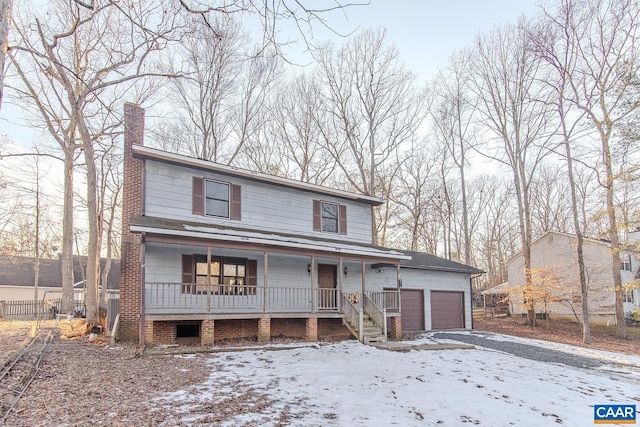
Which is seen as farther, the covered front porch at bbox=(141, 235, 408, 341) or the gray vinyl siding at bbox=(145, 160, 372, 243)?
the gray vinyl siding at bbox=(145, 160, 372, 243)

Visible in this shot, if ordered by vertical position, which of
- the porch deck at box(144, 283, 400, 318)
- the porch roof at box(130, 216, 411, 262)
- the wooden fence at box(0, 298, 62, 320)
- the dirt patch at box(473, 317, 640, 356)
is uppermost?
the porch roof at box(130, 216, 411, 262)

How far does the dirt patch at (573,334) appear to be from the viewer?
17734mm

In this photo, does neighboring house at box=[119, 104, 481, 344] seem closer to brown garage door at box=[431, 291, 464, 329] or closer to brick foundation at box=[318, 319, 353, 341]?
brick foundation at box=[318, 319, 353, 341]

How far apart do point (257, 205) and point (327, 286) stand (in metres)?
4.38

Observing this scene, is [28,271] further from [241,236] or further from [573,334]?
[573,334]

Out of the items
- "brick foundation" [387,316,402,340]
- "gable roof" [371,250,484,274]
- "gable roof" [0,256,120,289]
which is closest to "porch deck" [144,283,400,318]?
"brick foundation" [387,316,402,340]

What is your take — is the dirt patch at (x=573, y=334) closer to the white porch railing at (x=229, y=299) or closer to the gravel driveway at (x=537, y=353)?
the gravel driveway at (x=537, y=353)

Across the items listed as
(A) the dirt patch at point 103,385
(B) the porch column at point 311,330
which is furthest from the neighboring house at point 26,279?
(B) the porch column at point 311,330

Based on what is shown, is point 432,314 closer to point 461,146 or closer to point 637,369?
point 637,369

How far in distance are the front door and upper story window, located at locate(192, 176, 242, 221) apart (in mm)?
4197

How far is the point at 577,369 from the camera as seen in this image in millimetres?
11938

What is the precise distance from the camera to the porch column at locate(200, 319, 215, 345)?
11.6 metres

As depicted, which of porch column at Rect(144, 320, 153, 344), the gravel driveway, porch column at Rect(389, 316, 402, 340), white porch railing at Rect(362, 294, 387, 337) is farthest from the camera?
porch column at Rect(389, 316, 402, 340)

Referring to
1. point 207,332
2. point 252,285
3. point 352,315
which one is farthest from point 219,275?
point 352,315
